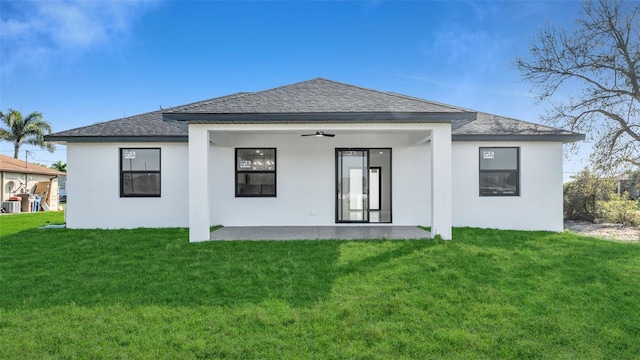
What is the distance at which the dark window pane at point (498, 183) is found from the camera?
32.2 feet

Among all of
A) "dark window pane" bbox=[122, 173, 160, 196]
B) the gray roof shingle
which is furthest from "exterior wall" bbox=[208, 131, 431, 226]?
"dark window pane" bbox=[122, 173, 160, 196]

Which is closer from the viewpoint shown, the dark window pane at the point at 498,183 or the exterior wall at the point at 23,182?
the dark window pane at the point at 498,183

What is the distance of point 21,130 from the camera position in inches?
1070

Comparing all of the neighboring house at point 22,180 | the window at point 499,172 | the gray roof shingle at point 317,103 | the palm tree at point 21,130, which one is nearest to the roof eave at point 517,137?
the window at point 499,172

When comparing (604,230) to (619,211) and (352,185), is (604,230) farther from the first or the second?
(352,185)

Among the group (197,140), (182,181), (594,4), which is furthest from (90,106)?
(594,4)

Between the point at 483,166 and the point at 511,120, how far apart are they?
215 centimetres

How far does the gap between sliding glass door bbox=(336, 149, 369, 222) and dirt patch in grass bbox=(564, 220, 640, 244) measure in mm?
6966

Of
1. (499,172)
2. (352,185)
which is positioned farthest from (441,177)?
(352,185)

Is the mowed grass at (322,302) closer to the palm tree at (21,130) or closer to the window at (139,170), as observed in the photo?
the window at (139,170)

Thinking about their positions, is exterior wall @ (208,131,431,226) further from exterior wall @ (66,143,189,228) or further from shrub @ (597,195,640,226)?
shrub @ (597,195,640,226)

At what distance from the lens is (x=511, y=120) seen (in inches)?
418

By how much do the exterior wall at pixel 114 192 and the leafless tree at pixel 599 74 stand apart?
13.3 metres

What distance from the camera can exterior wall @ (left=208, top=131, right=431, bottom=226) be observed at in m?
9.81
